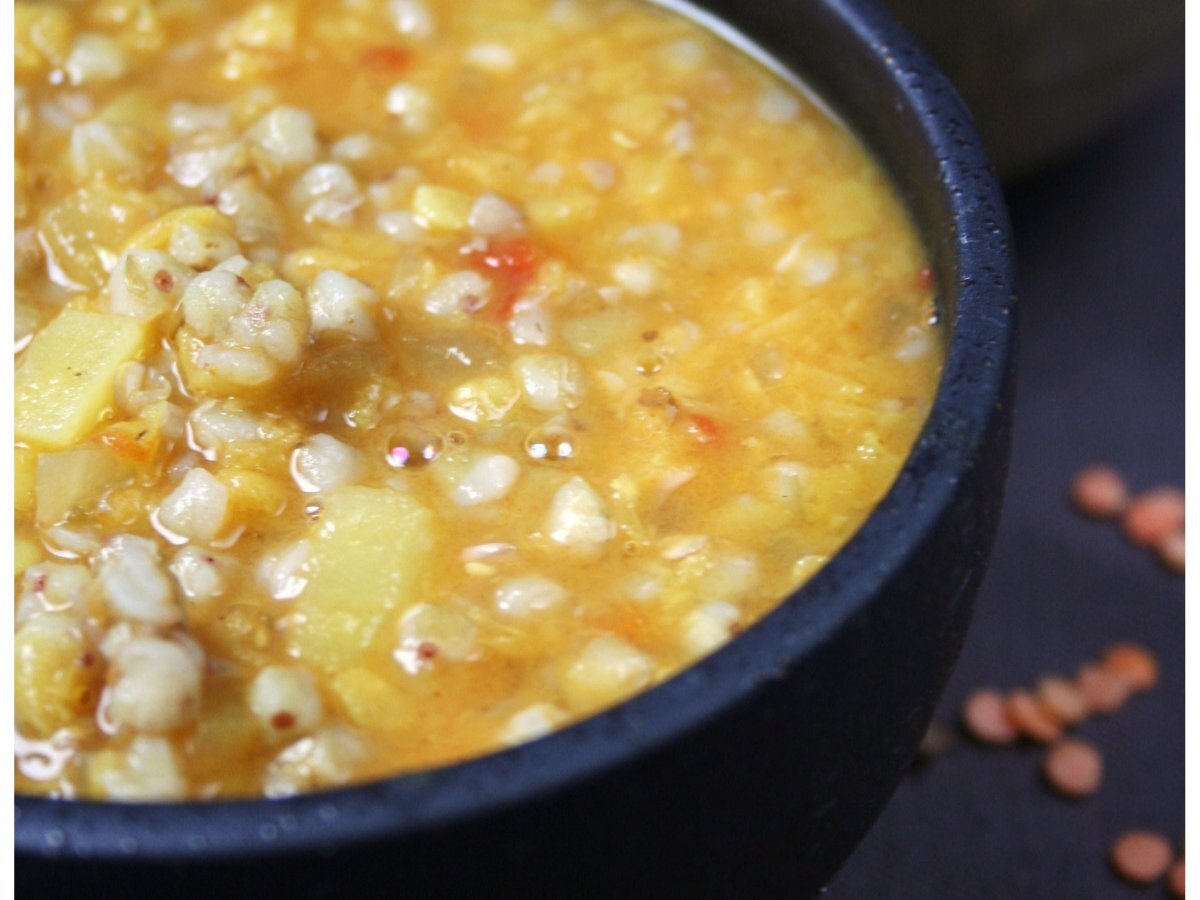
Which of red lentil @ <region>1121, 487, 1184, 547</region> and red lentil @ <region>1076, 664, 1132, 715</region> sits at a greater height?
red lentil @ <region>1121, 487, 1184, 547</region>

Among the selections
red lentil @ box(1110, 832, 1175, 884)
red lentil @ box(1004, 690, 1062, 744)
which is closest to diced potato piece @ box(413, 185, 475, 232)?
red lentil @ box(1004, 690, 1062, 744)

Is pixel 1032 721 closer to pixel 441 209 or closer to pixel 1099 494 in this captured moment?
pixel 1099 494

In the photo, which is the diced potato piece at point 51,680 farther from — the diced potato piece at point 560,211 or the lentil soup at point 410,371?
the diced potato piece at point 560,211

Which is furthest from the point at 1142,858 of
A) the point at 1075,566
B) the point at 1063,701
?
the point at 1075,566

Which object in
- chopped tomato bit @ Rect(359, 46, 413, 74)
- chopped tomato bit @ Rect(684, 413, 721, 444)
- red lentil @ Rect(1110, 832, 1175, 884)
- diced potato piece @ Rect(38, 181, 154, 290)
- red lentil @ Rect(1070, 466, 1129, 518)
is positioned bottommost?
red lentil @ Rect(1110, 832, 1175, 884)

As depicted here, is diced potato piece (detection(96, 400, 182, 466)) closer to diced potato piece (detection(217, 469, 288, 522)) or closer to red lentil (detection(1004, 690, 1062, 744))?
diced potato piece (detection(217, 469, 288, 522))

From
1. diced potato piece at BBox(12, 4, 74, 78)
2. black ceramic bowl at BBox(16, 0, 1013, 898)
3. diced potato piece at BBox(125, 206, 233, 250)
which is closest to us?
black ceramic bowl at BBox(16, 0, 1013, 898)
